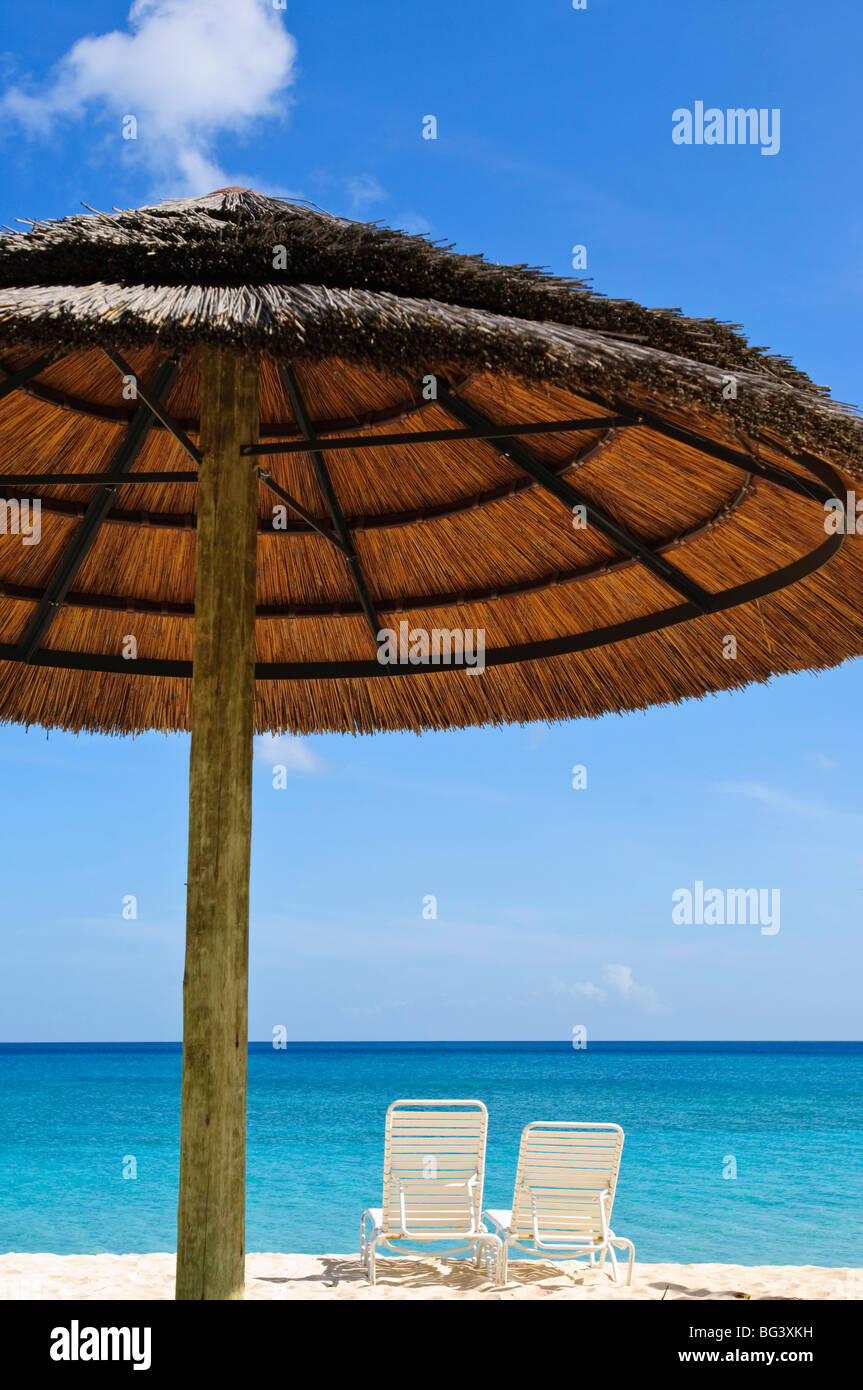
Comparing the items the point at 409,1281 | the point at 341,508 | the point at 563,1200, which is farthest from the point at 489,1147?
the point at 341,508

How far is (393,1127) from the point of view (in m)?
5.25

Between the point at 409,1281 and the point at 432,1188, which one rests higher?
the point at 432,1188

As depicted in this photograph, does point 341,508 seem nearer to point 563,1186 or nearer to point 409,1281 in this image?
point 563,1186

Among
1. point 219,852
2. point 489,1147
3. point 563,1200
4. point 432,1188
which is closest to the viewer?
point 219,852

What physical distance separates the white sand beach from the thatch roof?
8.44 ft

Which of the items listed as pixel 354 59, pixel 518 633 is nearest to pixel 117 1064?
pixel 354 59

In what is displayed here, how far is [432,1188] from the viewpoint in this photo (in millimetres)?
5176

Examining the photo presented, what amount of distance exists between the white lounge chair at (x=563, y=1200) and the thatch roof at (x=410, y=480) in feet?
7.05

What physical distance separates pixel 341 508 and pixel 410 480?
0.29 metres

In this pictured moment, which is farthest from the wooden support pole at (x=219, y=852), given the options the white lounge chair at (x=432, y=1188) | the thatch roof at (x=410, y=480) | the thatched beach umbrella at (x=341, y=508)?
the white lounge chair at (x=432, y=1188)

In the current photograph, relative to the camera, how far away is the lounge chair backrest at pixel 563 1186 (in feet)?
17.2

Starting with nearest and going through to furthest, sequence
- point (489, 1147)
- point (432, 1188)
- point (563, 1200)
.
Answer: point (432, 1188), point (563, 1200), point (489, 1147)

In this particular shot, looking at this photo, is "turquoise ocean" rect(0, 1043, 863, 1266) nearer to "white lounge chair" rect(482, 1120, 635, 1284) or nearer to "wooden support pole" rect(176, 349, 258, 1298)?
"white lounge chair" rect(482, 1120, 635, 1284)

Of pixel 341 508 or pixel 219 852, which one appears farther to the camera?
pixel 341 508
